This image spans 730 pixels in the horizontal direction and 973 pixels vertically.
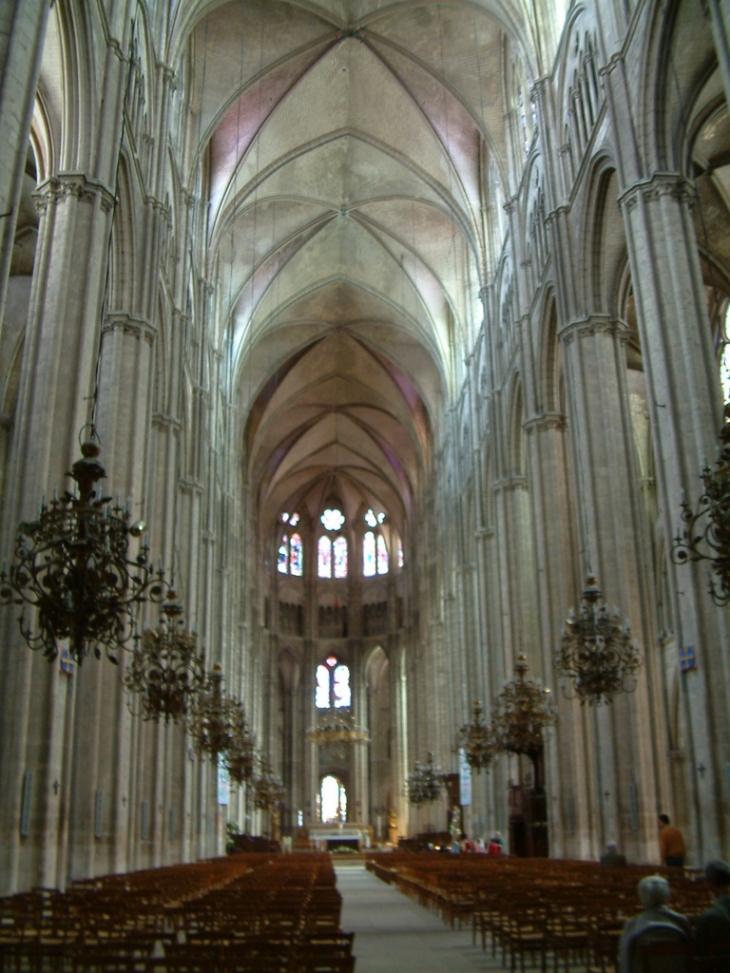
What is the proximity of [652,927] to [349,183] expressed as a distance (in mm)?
33663

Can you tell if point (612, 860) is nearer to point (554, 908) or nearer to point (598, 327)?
point (554, 908)

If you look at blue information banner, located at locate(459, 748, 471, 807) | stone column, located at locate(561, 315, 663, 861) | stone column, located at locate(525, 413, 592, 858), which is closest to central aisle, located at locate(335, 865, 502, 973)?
stone column, located at locate(525, 413, 592, 858)

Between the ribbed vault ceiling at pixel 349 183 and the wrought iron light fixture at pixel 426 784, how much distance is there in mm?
14928

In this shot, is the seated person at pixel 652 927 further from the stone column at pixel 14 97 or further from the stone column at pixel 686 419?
the stone column at pixel 686 419

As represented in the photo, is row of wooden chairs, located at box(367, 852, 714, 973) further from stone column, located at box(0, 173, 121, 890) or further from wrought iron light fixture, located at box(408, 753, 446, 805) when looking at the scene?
wrought iron light fixture, located at box(408, 753, 446, 805)

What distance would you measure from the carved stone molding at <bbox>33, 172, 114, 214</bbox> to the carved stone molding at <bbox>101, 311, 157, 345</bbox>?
3.88m

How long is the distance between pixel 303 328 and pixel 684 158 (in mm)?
28608

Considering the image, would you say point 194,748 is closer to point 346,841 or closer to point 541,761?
point 541,761

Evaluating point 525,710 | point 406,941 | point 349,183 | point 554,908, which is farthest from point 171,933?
point 349,183

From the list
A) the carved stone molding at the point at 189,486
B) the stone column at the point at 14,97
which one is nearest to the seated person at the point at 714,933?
the stone column at the point at 14,97

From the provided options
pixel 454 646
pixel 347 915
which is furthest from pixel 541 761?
pixel 454 646

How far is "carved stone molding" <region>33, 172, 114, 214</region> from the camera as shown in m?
14.6

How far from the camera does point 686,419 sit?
44.9 feet

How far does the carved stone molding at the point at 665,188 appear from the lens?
15195 millimetres
